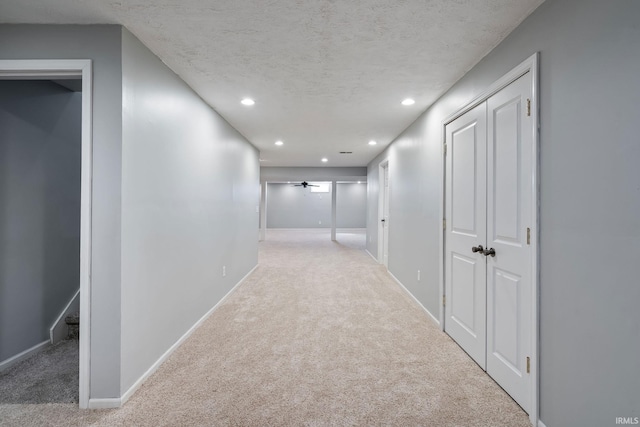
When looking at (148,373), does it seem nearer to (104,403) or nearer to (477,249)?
(104,403)

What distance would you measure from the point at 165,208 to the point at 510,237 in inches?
99.1

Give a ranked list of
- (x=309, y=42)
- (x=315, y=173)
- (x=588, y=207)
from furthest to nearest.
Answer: (x=315, y=173), (x=309, y=42), (x=588, y=207)

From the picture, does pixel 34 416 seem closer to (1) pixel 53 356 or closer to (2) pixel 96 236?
(1) pixel 53 356

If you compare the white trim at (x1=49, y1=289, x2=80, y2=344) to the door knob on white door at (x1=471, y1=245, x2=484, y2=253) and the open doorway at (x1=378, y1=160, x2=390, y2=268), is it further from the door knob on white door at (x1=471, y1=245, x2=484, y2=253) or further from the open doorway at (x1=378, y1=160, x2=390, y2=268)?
the open doorway at (x1=378, y1=160, x2=390, y2=268)

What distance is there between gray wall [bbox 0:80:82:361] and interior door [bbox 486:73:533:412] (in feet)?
12.0

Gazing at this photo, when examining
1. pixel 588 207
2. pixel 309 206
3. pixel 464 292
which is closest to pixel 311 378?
pixel 464 292

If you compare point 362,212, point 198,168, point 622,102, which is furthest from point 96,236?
point 362,212

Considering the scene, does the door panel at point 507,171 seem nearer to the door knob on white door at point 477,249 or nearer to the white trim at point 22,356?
the door knob on white door at point 477,249

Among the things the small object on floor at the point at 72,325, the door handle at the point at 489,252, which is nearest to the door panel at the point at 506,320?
the door handle at the point at 489,252

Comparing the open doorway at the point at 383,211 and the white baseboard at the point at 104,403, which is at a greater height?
the open doorway at the point at 383,211

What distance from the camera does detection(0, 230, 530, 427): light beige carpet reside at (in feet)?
5.59

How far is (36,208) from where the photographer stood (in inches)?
98.7

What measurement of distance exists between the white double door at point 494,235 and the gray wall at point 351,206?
12430mm

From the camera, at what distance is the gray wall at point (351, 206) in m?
15.2
